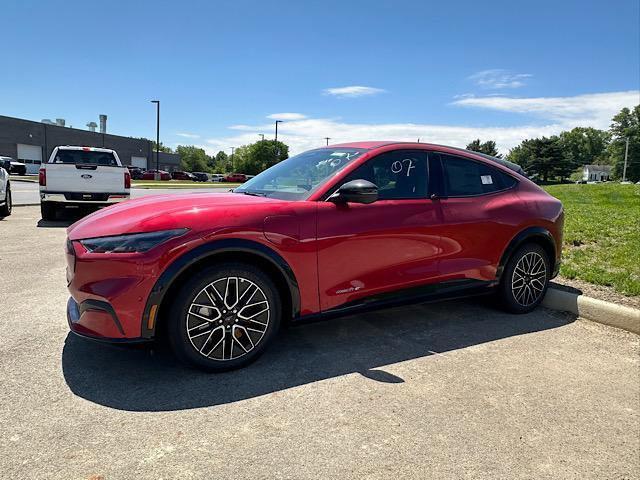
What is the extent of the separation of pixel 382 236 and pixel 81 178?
8799 mm

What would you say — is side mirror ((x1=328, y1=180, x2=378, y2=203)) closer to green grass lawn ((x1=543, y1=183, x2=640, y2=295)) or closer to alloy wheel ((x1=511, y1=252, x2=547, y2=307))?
alloy wheel ((x1=511, y1=252, x2=547, y2=307))

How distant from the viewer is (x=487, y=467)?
239 centimetres

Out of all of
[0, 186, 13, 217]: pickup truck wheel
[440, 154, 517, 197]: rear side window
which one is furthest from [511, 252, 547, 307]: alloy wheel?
[0, 186, 13, 217]: pickup truck wheel

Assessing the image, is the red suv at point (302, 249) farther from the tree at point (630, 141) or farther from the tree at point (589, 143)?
the tree at point (589, 143)

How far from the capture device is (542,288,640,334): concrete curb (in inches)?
171

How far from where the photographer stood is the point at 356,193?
11.3 ft

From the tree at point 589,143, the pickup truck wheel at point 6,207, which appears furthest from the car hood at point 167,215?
the tree at point 589,143

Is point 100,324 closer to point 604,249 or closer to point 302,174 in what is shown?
point 302,174

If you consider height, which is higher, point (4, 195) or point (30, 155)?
point (30, 155)

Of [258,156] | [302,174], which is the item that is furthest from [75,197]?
[258,156]

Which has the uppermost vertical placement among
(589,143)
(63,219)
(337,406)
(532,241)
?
(589,143)

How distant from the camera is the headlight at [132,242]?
9.71 feet

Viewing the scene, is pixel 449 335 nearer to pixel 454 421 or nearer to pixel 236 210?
pixel 454 421

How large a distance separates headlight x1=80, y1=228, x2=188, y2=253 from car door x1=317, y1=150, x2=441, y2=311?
41.5 inches
